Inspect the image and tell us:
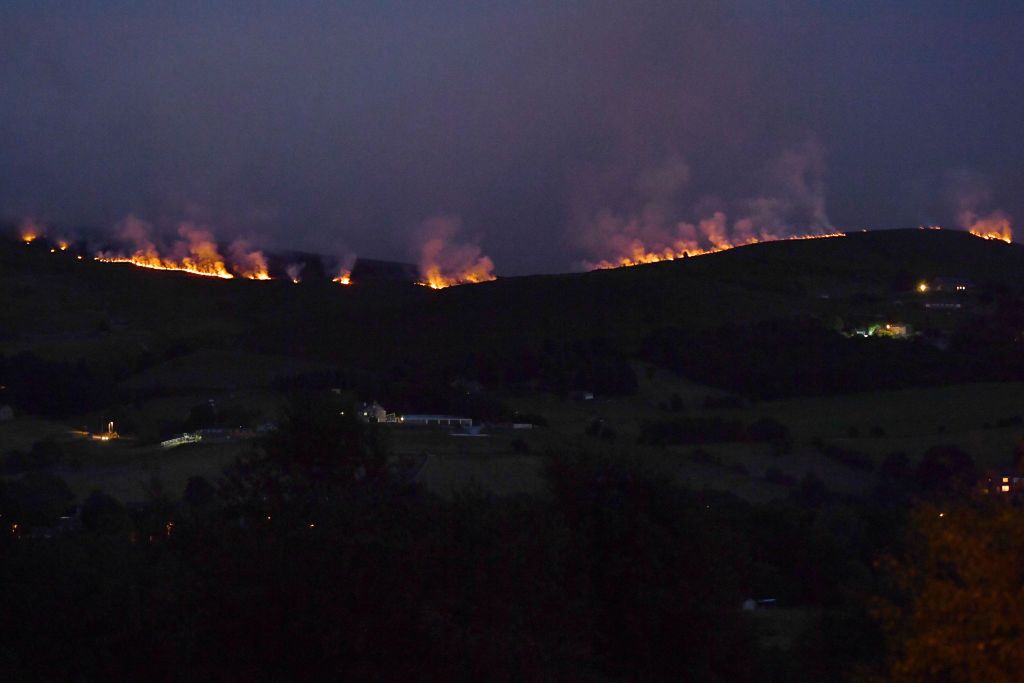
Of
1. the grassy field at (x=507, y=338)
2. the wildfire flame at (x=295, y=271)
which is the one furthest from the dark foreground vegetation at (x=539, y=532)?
the wildfire flame at (x=295, y=271)

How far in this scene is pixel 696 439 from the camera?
48.8 meters

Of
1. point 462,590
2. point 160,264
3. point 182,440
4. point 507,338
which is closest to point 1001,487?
point 462,590

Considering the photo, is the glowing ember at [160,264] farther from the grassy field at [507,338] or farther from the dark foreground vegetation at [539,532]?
the dark foreground vegetation at [539,532]

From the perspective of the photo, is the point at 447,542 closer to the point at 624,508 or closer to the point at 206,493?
the point at 624,508

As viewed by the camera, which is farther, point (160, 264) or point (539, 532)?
point (160, 264)

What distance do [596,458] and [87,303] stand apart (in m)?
72.4

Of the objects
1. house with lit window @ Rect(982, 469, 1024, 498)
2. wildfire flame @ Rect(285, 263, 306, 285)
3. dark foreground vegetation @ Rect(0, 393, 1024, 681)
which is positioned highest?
wildfire flame @ Rect(285, 263, 306, 285)

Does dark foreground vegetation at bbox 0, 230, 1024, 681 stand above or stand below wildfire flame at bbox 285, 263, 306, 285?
below

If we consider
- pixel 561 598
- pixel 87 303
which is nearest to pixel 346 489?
pixel 561 598

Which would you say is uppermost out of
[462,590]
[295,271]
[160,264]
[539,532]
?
[160,264]

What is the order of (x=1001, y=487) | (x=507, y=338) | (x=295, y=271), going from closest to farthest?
(x=1001, y=487), (x=507, y=338), (x=295, y=271)

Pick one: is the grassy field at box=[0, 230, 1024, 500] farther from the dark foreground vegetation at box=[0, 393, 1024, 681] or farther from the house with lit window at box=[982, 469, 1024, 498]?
the house with lit window at box=[982, 469, 1024, 498]

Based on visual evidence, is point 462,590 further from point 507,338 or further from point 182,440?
point 507,338

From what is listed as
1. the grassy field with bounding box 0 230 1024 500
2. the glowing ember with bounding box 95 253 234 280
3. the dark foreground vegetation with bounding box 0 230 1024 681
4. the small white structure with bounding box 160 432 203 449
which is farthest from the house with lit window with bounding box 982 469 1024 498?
the glowing ember with bounding box 95 253 234 280
